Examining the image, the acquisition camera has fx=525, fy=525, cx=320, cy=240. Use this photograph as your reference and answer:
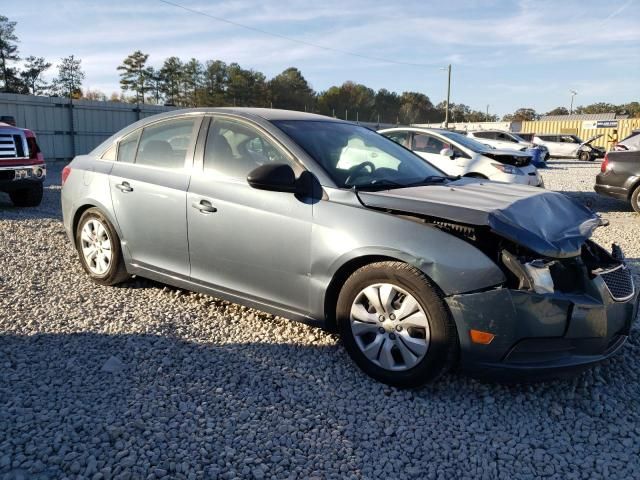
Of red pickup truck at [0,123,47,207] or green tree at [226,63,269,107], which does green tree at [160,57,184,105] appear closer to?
green tree at [226,63,269,107]

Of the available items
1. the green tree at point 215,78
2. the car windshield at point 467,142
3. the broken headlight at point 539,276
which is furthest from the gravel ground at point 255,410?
the green tree at point 215,78

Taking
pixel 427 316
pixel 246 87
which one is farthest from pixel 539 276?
pixel 246 87

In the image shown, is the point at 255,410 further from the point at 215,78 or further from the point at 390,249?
the point at 215,78

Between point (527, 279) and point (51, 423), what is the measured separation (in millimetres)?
2608

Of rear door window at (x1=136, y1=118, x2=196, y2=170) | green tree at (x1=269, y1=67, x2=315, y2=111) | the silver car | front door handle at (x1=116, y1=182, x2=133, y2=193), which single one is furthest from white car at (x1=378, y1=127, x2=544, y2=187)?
green tree at (x1=269, y1=67, x2=315, y2=111)

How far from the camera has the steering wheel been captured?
141 inches

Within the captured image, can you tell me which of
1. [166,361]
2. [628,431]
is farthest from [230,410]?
[628,431]

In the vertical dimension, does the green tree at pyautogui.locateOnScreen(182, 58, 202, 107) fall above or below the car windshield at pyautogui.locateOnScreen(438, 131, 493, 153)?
above

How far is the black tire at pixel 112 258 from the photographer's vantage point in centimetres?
462

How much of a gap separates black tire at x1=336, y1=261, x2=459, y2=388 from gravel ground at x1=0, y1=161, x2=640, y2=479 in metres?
0.11

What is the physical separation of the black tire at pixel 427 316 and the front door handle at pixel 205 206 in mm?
1203

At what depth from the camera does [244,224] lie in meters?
3.68

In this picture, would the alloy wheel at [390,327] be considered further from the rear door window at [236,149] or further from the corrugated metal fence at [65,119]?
the corrugated metal fence at [65,119]

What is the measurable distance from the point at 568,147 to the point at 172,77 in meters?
33.7
